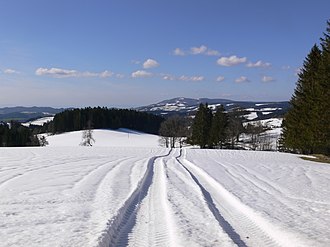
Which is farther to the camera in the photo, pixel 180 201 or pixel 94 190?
pixel 94 190

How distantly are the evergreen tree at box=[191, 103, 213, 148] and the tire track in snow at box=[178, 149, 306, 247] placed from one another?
47908 millimetres

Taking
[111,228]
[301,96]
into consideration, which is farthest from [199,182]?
[301,96]

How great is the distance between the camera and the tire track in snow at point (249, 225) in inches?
228

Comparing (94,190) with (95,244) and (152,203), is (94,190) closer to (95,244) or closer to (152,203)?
(152,203)

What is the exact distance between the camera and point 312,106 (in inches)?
1065

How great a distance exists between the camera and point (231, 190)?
10586mm

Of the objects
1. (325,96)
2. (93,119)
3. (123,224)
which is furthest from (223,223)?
(93,119)

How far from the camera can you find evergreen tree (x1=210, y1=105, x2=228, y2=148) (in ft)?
188

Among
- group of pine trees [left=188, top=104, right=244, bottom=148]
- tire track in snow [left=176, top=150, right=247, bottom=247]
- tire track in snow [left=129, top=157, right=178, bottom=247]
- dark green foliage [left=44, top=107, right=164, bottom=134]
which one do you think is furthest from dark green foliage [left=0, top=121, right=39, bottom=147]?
tire track in snow [left=176, top=150, right=247, bottom=247]

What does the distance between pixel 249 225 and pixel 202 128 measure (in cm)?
5162

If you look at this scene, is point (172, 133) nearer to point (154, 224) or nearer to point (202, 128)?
point (202, 128)

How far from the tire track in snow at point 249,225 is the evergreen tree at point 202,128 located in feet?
157

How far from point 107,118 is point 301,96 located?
89270mm

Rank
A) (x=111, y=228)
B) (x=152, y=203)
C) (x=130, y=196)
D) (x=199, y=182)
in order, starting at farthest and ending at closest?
1. (x=199, y=182)
2. (x=130, y=196)
3. (x=152, y=203)
4. (x=111, y=228)
